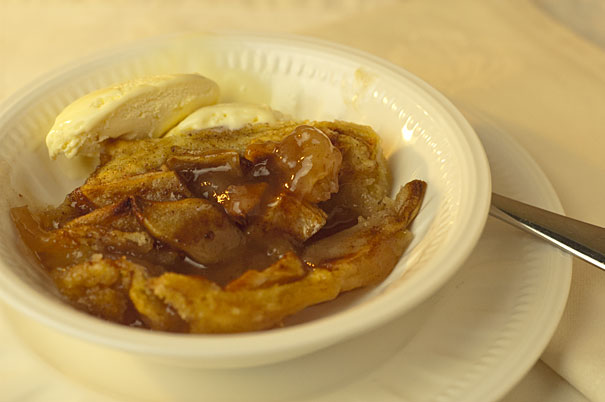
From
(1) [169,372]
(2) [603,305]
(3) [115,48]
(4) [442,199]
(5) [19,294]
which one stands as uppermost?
(3) [115,48]

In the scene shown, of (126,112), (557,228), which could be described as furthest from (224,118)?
(557,228)

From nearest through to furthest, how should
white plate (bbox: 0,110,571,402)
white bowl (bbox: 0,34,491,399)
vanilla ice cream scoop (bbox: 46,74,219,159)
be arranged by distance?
white bowl (bbox: 0,34,491,399), white plate (bbox: 0,110,571,402), vanilla ice cream scoop (bbox: 46,74,219,159)

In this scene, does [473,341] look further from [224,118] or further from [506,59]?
[506,59]

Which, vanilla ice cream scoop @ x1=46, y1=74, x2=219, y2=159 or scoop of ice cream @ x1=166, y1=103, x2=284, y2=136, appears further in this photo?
A: scoop of ice cream @ x1=166, y1=103, x2=284, y2=136

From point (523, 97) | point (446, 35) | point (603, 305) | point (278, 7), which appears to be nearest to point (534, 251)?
point (603, 305)

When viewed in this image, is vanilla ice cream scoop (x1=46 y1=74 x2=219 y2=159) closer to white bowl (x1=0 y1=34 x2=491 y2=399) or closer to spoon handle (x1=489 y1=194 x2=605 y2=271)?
white bowl (x1=0 y1=34 x2=491 y2=399)

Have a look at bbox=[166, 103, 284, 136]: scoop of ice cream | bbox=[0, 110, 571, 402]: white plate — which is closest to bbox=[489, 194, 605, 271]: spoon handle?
bbox=[0, 110, 571, 402]: white plate

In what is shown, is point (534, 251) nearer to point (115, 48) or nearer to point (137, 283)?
point (137, 283)
